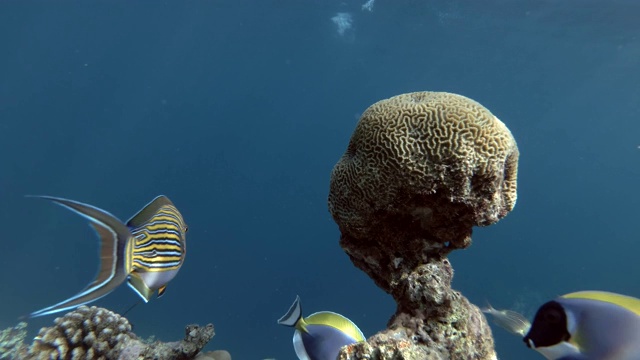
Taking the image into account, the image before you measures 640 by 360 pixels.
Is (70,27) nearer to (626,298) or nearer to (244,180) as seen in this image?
(244,180)

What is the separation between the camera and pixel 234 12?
41.2 meters

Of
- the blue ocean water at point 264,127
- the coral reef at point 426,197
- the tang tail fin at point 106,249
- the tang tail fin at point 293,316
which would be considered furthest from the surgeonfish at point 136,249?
the blue ocean water at point 264,127

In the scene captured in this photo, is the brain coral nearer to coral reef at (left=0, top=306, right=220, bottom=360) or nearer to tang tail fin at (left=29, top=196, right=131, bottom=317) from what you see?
tang tail fin at (left=29, top=196, right=131, bottom=317)

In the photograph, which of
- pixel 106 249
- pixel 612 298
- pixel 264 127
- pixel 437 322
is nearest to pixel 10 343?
pixel 106 249

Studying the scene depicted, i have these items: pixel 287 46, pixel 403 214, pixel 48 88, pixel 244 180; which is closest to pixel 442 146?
pixel 403 214

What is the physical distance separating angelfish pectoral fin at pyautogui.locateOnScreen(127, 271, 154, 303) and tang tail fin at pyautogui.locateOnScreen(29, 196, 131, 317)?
21.1 inches

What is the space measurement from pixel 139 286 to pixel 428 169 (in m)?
2.30

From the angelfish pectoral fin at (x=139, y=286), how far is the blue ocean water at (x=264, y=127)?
25685 mm

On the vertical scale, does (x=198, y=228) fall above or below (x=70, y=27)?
below

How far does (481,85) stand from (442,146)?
65.4 m

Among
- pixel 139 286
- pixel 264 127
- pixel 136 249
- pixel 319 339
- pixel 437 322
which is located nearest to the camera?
pixel 136 249

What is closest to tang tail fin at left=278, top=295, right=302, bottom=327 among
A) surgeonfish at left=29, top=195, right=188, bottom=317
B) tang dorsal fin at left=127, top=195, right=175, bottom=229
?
surgeonfish at left=29, top=195, right=188, bottom=317

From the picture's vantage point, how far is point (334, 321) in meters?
3.05

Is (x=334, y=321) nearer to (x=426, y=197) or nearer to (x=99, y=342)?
(x=426, y=197)
